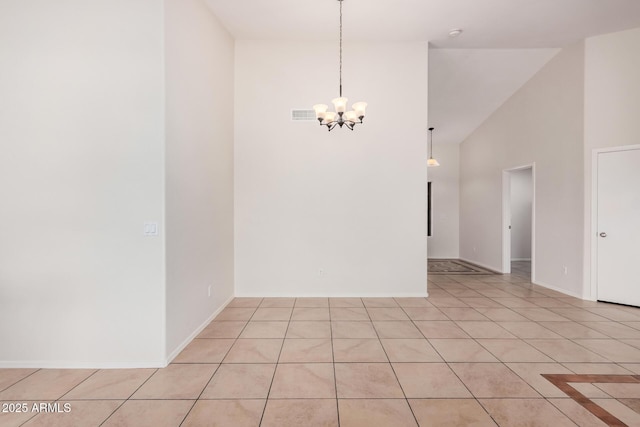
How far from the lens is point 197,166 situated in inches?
122

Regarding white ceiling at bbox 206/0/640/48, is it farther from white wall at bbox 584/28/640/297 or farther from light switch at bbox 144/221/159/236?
Result: light switch at bbox 144/221/159/236

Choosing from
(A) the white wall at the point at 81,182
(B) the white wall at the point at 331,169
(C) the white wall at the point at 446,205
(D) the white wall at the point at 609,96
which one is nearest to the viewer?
(A) the white wall at the point at 81,182

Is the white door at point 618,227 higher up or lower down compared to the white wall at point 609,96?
lower down

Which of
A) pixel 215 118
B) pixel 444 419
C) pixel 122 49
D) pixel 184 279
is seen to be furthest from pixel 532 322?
pixel 122 49

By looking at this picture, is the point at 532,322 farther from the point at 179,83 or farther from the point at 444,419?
the point at 179,83

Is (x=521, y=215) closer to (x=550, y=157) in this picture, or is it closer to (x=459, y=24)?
(x=550, y=157)

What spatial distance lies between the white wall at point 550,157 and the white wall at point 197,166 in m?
5.25

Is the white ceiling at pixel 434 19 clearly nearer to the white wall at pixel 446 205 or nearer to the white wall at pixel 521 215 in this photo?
the white wall at pixel 446 205

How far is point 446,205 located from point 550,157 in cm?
358

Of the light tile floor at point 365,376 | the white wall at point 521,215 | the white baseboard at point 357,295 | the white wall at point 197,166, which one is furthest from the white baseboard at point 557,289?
the white wall at point 197,166

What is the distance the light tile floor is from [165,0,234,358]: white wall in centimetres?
45

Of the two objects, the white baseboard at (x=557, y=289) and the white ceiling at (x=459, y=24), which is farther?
the white baseboard at (x=557, y=289)

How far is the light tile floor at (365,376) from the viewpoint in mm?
1848

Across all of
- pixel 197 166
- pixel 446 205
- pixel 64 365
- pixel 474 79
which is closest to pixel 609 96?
pixel 474 79
